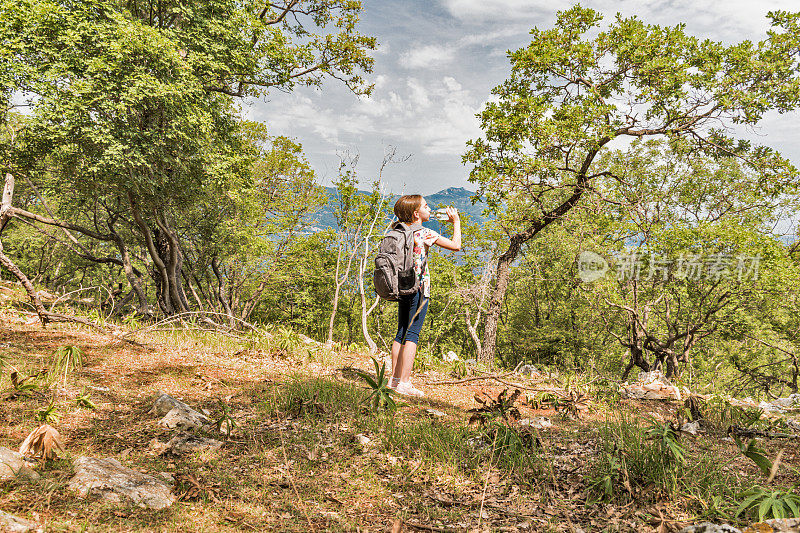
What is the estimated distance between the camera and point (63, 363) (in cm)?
404

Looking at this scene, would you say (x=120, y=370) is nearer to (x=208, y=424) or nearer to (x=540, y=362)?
(x=208, y=424)

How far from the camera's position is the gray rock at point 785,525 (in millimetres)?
1541

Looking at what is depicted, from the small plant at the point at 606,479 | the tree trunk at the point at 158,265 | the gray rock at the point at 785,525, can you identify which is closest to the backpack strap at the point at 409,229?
the small plant at the point at 606,479

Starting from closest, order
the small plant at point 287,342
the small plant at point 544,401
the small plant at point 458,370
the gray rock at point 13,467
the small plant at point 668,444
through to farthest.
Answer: the gray rock at point 13,467 → the small plant at point 668,444 → the small plant at point 544,401 → the small plant at point 287,342 → the small plant at point 458,370

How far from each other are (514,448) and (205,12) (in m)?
13.4

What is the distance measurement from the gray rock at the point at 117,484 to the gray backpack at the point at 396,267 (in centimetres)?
253

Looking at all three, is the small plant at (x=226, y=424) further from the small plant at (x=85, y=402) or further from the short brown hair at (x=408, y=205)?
the short brown hair at (x=408, y=205)

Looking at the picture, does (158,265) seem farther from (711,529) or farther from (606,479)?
(711,529)

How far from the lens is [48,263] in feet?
79.9

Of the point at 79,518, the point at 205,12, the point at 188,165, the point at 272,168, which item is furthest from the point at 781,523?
the point at 272,168

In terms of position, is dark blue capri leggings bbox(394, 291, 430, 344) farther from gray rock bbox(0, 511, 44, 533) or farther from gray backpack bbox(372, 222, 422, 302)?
gray rock bbox(0, 511, 44, 533)

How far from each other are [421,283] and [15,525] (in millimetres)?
3527

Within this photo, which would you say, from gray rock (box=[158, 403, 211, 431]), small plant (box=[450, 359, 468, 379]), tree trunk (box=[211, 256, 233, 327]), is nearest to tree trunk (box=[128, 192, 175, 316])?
tree trunk (box=[211, 256, 233, 327])

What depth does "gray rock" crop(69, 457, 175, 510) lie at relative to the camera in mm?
1944
